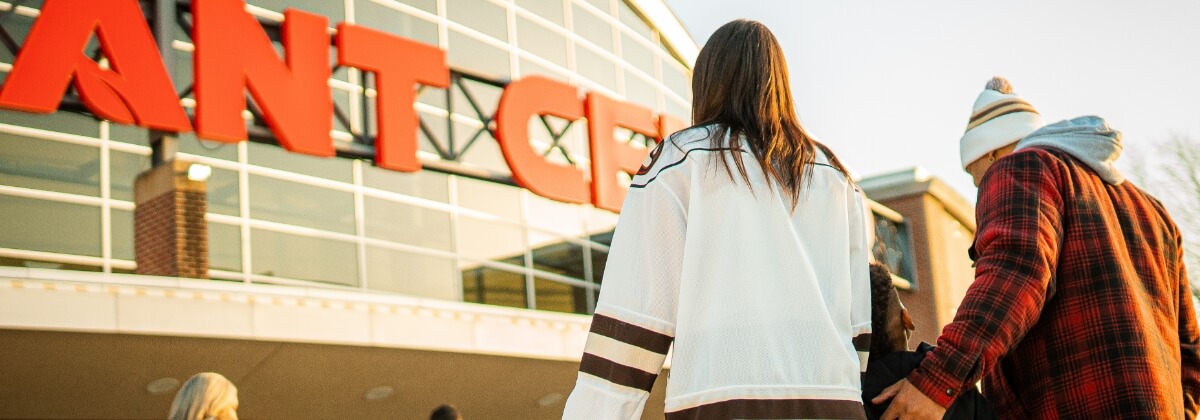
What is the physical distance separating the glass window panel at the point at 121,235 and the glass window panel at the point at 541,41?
30.6 feet

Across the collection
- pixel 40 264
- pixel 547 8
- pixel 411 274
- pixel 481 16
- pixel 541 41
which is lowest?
pixel 411 274

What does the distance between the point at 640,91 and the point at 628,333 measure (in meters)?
26.2

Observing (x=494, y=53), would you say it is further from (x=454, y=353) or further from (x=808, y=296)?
(x=808, y=296)

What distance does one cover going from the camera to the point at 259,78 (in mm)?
15391

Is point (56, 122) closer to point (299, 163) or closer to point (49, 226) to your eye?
point (49, 226)

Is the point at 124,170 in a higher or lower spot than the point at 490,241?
higher

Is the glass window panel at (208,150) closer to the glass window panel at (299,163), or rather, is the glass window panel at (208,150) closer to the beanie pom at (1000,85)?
the glass window panel at (299,163)

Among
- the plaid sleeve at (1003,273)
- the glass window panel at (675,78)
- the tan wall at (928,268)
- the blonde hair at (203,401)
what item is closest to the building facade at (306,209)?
the glass window panel at (675,78)

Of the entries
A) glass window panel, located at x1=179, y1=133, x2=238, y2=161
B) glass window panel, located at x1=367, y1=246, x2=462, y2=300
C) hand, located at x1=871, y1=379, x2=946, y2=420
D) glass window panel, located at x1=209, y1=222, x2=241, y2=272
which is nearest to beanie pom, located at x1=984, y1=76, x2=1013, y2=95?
hand, located at x1=871, y1=379, x2=946, y2=420

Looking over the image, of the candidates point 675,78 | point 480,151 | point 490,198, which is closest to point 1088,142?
point 490,198

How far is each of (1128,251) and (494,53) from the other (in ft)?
74.4

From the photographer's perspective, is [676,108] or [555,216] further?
[676,108]

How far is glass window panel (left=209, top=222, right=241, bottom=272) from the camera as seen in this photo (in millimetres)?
20000

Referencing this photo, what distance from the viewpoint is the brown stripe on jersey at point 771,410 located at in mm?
2283
